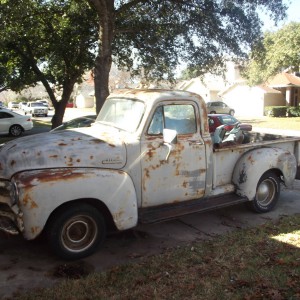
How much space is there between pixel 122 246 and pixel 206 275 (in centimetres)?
134

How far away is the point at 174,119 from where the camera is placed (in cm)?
532

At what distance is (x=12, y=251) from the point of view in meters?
4.85

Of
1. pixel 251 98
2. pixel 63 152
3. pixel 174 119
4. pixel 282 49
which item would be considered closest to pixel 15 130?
pixel 174 119

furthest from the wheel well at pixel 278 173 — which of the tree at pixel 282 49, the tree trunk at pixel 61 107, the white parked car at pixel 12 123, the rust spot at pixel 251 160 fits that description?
the tree at pixel 282 49

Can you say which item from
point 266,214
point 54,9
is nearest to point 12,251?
point 266,214

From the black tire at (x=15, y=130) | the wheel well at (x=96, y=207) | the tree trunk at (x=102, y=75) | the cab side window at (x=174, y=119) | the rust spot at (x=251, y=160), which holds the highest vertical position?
the tree trunk at (x=102, y=75)

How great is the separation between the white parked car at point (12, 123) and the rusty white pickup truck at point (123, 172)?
653 inches

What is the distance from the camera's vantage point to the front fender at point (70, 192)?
4.11 m

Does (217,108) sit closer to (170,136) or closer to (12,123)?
(12,123)

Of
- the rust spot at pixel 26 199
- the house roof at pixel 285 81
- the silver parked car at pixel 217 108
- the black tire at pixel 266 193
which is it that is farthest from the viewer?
the house roof at pixel 285 81

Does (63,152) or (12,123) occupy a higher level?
(63,152)

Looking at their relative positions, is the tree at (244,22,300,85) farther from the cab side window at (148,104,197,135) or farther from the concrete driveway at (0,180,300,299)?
the cab side window at (148,104,197,135)

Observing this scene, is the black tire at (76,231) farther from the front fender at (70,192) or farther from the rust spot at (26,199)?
the rust spot at (26,199)

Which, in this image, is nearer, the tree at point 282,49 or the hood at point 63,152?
the hood at point 63,152
